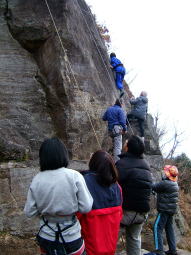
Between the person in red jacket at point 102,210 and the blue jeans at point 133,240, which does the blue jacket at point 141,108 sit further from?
the person in red jacket at point 102,210

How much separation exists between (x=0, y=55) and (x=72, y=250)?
20.4 ft

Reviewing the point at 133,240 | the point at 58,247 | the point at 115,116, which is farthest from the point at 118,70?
the point at 58,247

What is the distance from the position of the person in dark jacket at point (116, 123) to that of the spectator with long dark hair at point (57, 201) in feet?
16.2

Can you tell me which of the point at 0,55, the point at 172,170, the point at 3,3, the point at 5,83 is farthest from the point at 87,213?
the point at 3,3

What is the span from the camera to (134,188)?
4.62m

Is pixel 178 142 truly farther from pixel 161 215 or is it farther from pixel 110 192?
pixel 110 192

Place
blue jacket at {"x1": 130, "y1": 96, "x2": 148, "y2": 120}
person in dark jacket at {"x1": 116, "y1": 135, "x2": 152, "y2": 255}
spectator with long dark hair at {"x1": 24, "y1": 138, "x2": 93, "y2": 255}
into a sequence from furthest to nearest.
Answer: blue jacket at {"x1": 130, "y1": 96, "x2": 148, "y2": 120} → person in dark jacket at {"x1": 116, "y1": 135, "x2": 152, "y2": 255} → spectator with long dark hair at {"x1": 24, "y1": 138, "x2": 93, "y2": 255}

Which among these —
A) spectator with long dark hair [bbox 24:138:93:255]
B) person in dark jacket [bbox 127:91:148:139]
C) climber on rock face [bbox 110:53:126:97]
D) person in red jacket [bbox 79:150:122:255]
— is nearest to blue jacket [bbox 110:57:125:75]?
climber on rock face [bbox 110:53:126:97]

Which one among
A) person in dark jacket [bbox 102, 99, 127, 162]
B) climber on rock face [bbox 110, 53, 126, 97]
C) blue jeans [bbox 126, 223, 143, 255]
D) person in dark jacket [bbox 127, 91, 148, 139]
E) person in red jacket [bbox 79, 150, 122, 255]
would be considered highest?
climber on rock face [bbox 110, 53, 126, 97]

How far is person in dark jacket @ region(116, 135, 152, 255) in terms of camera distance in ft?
15.2

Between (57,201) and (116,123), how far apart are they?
519 cm

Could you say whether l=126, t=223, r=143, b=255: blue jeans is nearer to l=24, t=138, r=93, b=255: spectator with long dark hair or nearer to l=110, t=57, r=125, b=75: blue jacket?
l=24, t=138, r=93, b=255: spectator with long dark hair

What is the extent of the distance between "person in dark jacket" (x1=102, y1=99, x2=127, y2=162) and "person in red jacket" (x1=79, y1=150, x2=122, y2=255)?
4372mm

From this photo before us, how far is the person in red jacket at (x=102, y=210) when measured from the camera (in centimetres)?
367
